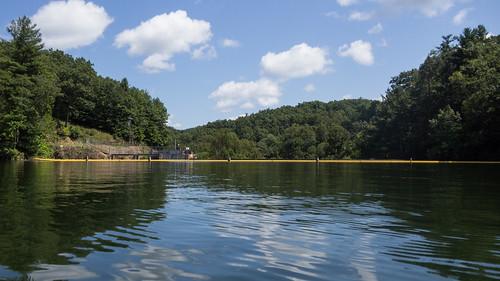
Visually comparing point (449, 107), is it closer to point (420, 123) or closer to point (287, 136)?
point (420, 123)

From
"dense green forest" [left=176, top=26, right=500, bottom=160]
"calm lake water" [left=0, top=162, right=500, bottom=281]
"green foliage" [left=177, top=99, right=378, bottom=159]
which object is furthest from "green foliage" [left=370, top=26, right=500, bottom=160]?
"calm lake water" [left=0, top=162, right=500, bottom=281]

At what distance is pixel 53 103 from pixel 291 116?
11254cm

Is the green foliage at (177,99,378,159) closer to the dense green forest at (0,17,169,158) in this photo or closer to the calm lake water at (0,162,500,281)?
the dense green forest at (0,17,169,158)

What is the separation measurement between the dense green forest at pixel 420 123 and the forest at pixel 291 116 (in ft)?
0.67

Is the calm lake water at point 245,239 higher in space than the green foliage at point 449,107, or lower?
lower

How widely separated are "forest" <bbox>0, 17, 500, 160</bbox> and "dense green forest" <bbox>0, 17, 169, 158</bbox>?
0.17 metres

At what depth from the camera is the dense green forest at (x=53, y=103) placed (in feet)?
229

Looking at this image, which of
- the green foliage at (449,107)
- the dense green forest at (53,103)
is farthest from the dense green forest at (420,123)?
the dense green forest at (53,103)

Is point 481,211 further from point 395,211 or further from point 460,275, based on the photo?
point 460,275

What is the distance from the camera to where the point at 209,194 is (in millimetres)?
20953

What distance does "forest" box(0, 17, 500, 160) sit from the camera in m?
71.8

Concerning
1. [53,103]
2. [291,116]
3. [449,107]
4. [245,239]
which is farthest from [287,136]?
[245,239]

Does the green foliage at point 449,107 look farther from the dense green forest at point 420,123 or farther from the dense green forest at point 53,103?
the dense green forest at point 53,103

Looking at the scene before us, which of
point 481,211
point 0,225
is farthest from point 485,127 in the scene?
point 0,225
